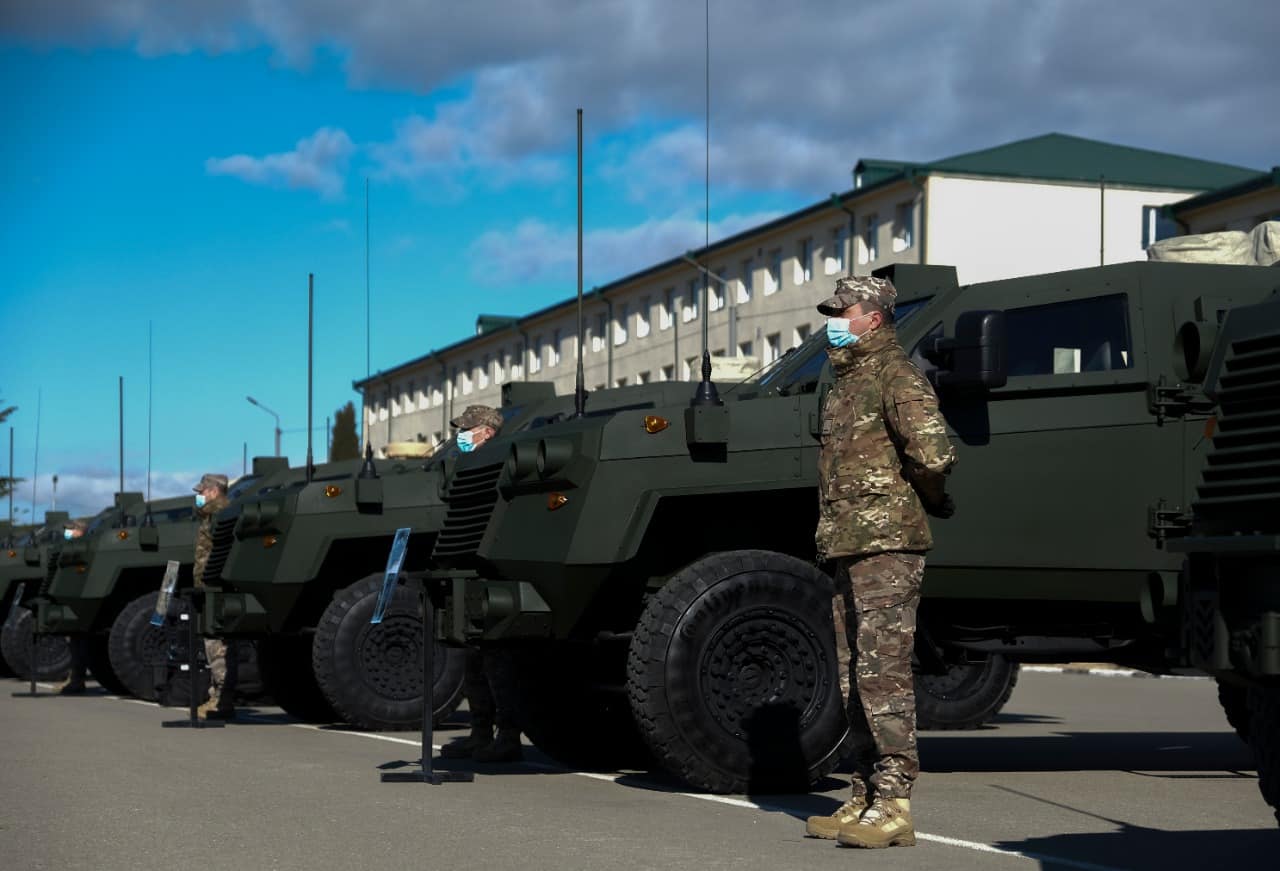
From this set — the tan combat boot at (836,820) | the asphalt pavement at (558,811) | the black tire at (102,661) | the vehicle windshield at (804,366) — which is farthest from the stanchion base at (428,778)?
the black tire at (102,661)

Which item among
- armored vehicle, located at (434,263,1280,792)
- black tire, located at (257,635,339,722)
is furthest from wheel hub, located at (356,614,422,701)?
armored vehicle, located at (434,263,1280,792)

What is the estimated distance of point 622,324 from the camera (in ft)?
234

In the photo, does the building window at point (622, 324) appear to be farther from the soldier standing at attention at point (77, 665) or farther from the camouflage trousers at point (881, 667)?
the camouflage trousers at point (881, 667)

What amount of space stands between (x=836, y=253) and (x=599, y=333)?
16756mm

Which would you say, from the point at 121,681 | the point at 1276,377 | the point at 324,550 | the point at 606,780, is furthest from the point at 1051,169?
the point at 1276,377

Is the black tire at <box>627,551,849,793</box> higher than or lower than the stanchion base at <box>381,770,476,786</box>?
higher

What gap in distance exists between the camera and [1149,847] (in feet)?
23.9

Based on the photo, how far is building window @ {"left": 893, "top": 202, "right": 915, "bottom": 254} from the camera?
176 feet

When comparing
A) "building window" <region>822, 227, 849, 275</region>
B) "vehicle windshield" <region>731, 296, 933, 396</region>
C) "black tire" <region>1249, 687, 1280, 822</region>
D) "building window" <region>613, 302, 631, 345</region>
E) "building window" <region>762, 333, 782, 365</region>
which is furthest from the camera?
"building window" <region>613, 302, 631, 345</region>

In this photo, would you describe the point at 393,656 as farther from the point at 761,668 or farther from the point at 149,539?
the point at 149,539

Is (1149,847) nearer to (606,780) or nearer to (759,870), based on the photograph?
(759,870)

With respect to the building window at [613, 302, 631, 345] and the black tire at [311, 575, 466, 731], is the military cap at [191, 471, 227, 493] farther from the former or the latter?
the building window at [613, 302, 631, 345]

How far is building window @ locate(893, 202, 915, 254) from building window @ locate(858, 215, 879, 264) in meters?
0.94

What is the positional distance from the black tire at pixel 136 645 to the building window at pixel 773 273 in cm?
4320
